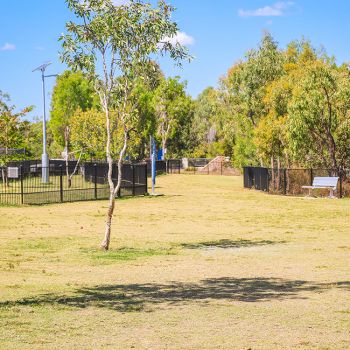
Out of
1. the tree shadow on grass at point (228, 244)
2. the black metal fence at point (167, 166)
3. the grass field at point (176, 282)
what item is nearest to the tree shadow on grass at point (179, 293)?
the grass field at point (176, 282)

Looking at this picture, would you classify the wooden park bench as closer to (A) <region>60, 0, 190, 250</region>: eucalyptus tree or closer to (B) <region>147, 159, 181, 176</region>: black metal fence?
(A) <region>60, 0, 190, 250</region>: eucalyptus tree

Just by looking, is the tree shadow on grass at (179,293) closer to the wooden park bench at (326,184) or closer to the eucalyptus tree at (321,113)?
the wooden park bench at (326,184)

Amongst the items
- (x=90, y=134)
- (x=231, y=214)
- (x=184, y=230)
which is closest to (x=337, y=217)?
(x=231, y=214)

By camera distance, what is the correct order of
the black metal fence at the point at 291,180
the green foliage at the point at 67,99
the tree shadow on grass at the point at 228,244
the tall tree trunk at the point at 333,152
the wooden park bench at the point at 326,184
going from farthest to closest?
1. the green foliage at the point at 67,99
2. the tall tree trunk at the point at 333,152
3. the black metal fence at the point at 291,180
4. the wooden park bench at the point at 326,184
5. the tree shadow on grass at the point at 228,244

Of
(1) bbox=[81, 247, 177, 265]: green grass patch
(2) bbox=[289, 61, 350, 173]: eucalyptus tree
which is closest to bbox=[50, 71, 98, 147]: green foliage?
(2) bbox=[289, 61, 350, 173]: eucalyptus tree

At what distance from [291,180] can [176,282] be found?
30.6 metres

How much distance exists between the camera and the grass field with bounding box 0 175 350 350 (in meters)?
8.62

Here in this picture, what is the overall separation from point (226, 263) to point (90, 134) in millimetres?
40746

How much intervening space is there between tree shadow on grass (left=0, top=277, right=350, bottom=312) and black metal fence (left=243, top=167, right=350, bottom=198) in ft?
87.5

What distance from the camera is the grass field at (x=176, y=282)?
8.62 meters

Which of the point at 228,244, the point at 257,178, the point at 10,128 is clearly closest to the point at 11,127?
the point at 10,128

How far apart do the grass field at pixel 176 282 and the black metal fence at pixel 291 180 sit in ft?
40.9

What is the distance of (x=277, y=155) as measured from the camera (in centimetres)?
4769

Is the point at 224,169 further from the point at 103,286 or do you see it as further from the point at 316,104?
the point at 103,286
